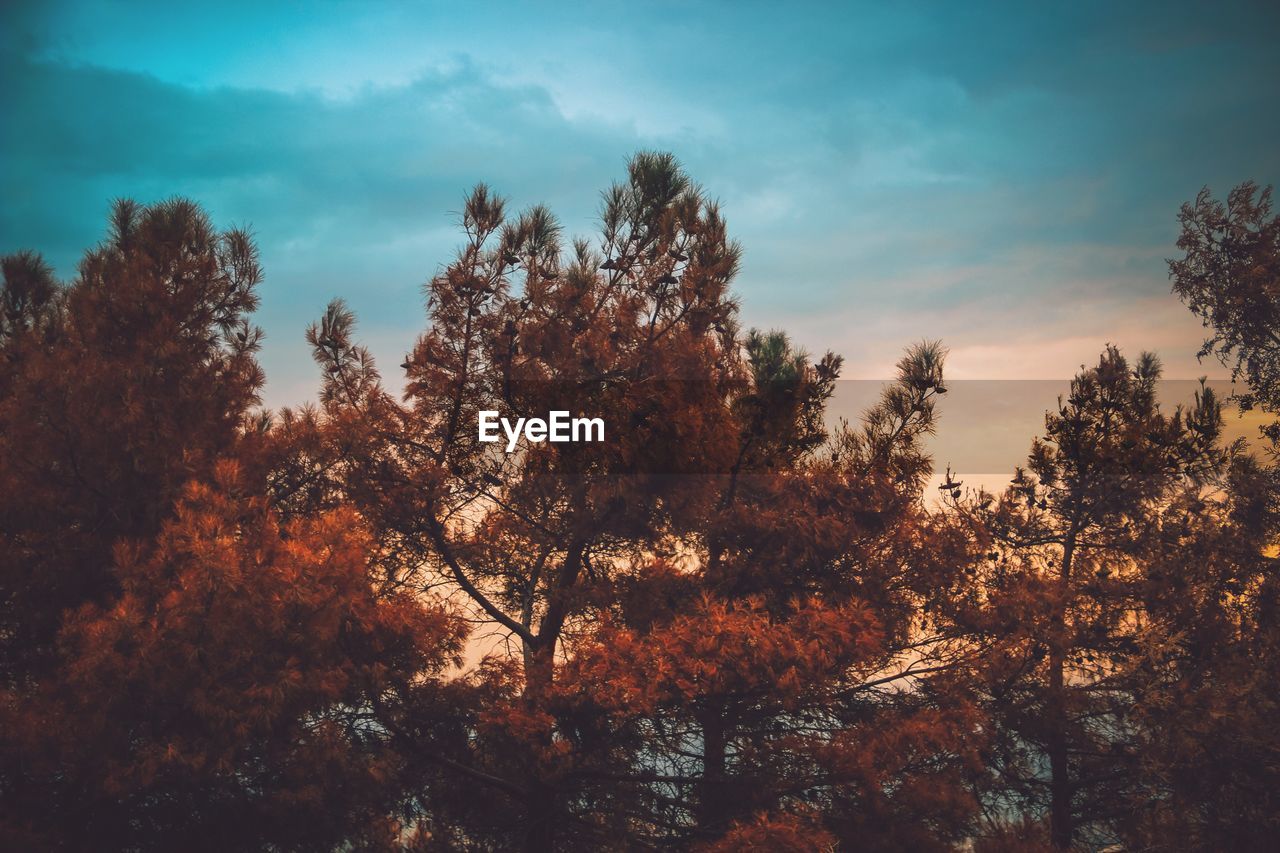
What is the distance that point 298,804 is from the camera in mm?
8414

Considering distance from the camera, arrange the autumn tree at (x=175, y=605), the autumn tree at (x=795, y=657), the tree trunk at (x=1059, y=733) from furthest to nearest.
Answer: the tree trunk at (x=1059, y=733)
the autumn tree at (x=795, y=657)
the autumn tree at (x=175, y=605)

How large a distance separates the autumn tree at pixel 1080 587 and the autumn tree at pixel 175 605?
22.9ft

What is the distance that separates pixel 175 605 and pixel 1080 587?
10724 mm

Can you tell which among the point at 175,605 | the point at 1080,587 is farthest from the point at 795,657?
the point at 175,605

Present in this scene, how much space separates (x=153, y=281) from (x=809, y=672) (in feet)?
26.6

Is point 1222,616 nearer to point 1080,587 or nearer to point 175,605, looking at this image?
point 1080,587

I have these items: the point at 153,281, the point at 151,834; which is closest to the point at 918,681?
the point at 151,834

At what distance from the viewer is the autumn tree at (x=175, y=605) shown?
7789 millimetres

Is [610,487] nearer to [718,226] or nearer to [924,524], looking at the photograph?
[718,226]

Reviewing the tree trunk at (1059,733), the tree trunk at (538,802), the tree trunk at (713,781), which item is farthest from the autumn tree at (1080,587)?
the tree trunk at (538,802)

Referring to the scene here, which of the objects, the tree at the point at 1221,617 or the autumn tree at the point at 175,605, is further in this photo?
the tree at the point at 1221,617

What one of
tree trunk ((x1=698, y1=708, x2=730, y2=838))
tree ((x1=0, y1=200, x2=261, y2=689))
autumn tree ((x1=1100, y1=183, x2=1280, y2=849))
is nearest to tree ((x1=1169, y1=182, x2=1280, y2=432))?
autumn tree ((x1=1100, y1=183, x2=1280, y2=849))

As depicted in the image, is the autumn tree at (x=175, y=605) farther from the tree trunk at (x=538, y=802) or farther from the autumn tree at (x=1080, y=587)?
the autumn tree at (x=1080, y=587)

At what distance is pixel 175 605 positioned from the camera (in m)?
7.76
